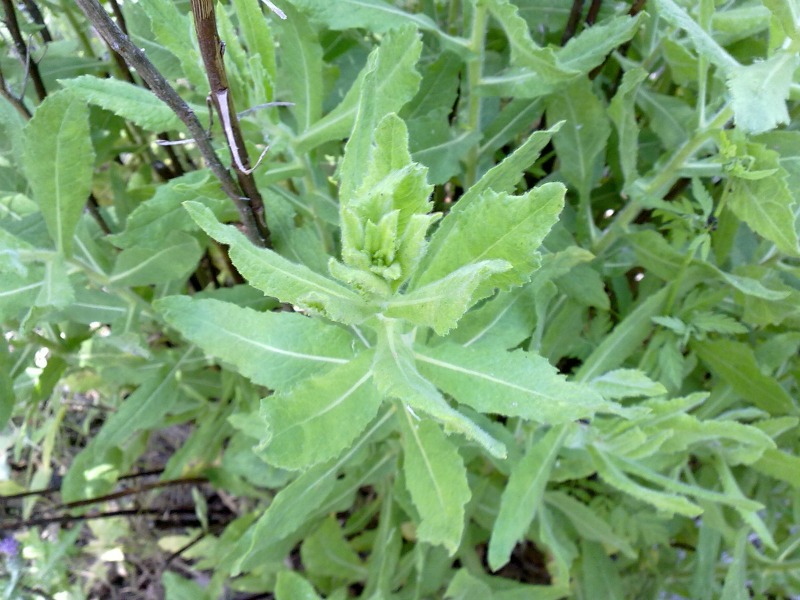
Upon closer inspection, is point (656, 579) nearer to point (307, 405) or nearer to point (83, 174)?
point (307, 405)

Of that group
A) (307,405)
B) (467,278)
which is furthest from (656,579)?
(467,278)

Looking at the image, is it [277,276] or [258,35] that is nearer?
[277,276]

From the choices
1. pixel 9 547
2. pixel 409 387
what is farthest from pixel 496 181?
pixel 9 547

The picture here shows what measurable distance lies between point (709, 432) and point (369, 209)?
2.27 feet

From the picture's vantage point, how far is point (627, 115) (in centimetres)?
104

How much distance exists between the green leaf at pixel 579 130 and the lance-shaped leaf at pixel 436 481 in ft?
1.91

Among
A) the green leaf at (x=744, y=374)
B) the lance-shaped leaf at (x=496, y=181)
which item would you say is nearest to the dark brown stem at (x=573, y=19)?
the lance-shaped leaf at (x=496, y=181)

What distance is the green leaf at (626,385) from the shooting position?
897mm

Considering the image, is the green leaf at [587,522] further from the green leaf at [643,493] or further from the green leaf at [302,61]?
the green leaf at [302,61]

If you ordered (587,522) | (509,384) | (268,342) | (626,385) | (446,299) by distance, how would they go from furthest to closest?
(587,522), (626,385), (268,342), (509,384), (446,299)

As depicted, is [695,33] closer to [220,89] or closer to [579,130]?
[579,130]

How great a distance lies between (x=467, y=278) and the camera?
22.6 inches

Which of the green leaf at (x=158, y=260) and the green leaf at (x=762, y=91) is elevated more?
the green leaf at (x=762, y=91)

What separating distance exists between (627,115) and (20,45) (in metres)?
0.93
